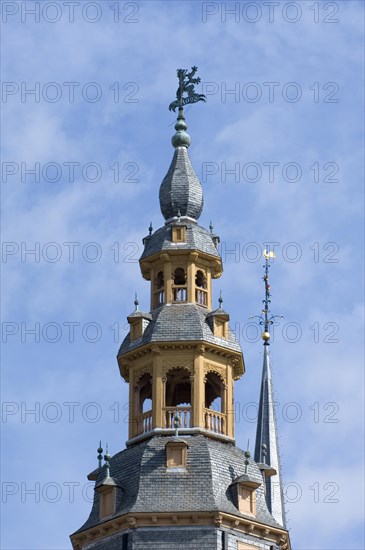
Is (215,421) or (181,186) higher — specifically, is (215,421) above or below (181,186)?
below

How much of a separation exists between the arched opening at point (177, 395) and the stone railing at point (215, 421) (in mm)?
906

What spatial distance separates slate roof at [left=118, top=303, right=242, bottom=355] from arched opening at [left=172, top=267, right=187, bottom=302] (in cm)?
80

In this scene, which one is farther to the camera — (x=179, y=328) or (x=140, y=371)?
(x=140, y=371)

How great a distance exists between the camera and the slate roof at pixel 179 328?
94.4 m

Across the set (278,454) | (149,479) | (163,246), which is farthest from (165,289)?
(278,454)

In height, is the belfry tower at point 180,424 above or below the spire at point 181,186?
below

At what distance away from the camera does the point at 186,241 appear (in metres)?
97.9

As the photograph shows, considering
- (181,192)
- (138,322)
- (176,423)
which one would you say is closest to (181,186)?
(181,192)

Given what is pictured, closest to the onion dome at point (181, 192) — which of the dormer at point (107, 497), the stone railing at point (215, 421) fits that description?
the stone railing at point (215, 421)

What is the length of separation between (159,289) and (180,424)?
25.7 feet

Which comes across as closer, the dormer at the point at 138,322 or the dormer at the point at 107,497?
the dormer at the point at 107,497

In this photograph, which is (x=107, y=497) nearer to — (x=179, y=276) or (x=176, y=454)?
(x=176, y=454)

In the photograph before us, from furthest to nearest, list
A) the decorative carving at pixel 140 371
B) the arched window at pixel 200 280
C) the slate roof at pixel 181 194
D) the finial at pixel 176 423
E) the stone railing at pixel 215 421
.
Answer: the slate roof at pixel 181 194 < the arched window at pixel 200 280 < the decorative carving at pixel 140 371 < the stone railing at pixel 215 421 < the finial at pixel 176 423

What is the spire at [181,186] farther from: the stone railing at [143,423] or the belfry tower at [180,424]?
the stone railing at [143,423]
